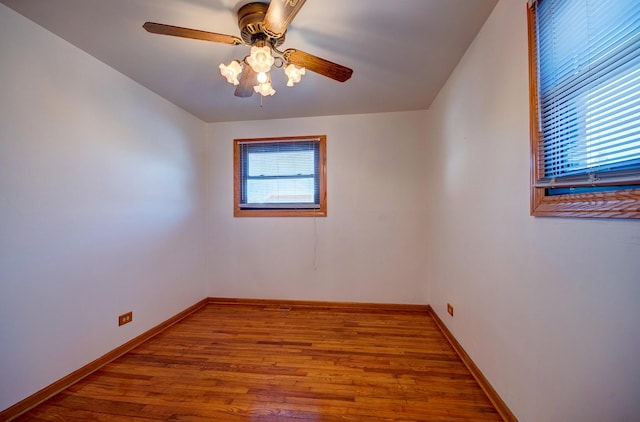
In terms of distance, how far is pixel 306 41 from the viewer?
1803 mm

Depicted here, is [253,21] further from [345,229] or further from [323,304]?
[323,304]

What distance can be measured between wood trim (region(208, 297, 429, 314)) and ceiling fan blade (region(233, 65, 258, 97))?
2582 millimetres

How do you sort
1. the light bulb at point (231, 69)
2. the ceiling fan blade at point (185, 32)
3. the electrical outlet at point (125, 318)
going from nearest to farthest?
the ceiling fan blade at point (185, 32), the light bulb at point (231, 69), the electrical outlet at point (125, 318)

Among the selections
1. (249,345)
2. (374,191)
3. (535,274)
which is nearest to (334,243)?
(374,191)

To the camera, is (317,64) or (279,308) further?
(279,308)

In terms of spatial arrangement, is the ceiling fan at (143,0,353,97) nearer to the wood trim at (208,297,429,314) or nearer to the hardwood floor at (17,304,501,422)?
the hardwood floor at (17,304,501,422)

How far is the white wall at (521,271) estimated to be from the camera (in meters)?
0.85

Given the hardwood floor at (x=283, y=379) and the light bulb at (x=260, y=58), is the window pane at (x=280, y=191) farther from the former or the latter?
the light bulb at (x=260, y=58)

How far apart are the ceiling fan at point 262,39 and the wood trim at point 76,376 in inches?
94.1

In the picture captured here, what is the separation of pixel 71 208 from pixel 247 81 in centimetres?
163

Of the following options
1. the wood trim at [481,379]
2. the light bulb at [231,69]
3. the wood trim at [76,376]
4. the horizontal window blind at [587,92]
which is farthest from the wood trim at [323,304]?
the light bulb at [231,69]

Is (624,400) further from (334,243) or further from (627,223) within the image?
(334,243)

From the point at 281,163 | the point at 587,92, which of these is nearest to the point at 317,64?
the point at 587,92

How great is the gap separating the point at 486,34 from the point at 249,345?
Result: 3129 mm
